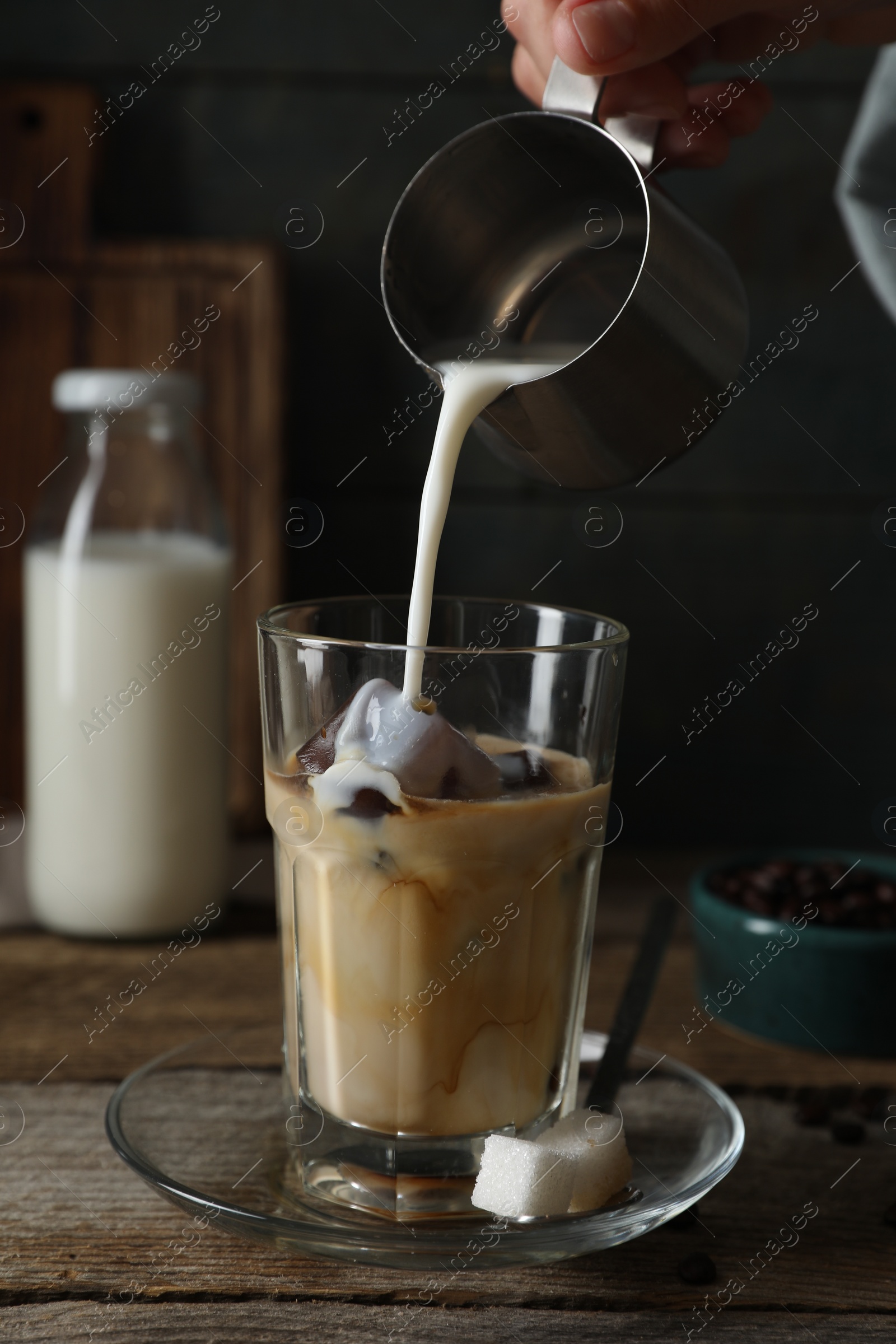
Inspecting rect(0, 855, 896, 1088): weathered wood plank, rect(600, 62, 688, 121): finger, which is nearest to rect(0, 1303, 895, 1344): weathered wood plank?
rect(0, 855, 896, 1088): weathered wood plank

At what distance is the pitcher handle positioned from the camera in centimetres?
72

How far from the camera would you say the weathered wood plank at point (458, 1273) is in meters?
0.56

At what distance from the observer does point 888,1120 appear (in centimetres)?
76

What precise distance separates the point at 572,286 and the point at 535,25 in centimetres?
16

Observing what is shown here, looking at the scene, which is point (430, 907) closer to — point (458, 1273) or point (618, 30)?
point (458, 1273)

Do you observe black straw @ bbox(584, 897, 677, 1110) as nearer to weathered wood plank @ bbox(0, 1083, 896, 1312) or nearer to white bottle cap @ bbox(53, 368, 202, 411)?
weathered wood plank @ bbox(0, 1083, 896, 1312)

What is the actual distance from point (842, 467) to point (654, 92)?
72 cm

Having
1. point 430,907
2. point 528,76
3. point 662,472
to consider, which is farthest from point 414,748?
point 662,472

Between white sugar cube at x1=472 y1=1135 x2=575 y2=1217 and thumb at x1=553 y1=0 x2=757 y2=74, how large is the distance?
56 cm

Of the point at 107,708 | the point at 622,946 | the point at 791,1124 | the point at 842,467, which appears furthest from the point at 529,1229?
the point at 842,467

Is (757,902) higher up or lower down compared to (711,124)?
lower down

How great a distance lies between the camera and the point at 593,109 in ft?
2.35

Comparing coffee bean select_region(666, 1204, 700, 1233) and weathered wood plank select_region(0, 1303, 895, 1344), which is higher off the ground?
weathered wood plank select_region(0, 1303, 895, 1344)

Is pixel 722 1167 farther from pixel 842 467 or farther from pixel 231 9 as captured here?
pixel 231 9
